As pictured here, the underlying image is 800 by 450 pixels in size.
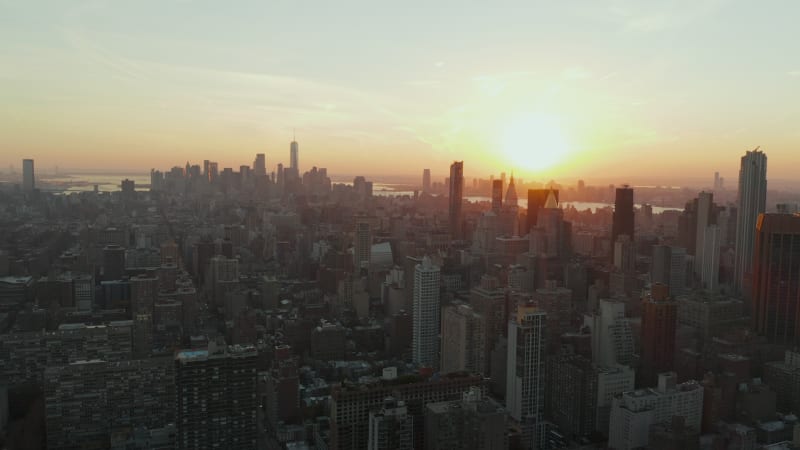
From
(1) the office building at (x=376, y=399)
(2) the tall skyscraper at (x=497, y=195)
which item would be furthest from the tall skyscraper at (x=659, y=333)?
(2) the tall skyscraper at (x=497, y=195)

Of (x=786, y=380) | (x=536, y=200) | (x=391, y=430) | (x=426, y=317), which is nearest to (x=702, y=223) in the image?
(x=536, y=200)

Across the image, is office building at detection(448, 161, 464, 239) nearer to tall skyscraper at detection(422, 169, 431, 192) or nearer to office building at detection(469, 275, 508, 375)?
tall skyscraper at detection(422, 169, 431, 192)

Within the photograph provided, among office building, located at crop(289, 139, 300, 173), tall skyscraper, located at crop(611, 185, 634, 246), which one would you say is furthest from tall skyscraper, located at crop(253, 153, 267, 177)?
tall skyscraper, located at crop(611, 185, 634, 246)

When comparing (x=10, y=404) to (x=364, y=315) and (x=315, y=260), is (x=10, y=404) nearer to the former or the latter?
(x=364, y=315)

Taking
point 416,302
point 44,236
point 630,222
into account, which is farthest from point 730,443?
point 44,236

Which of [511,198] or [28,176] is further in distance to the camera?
[511,198]

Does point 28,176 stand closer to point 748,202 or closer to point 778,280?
point 778,280

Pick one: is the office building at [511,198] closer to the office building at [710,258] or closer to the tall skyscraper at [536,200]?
the tall skyscraper at [536,200]
